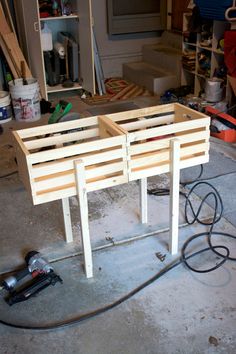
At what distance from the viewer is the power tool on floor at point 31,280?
184cm

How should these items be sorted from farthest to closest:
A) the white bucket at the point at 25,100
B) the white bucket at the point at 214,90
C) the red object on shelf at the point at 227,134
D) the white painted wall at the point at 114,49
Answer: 1. the white painted wall at the point at 114,49
2. the white bucket at the point at 25,100
3. the white bucket at the point at 214,90
4. the red object on shelf at the point at 227,134

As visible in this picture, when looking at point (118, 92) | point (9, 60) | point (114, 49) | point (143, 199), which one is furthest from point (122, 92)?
point (143, 199)

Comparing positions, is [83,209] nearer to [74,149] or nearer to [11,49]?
[74,149]

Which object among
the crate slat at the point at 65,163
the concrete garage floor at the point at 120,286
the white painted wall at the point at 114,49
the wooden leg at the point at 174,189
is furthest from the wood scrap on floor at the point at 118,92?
the crate slat at the point at 65,163

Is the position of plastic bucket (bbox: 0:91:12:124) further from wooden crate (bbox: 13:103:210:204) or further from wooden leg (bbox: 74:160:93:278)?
wooden leg (bbox: 74:160:93:278)

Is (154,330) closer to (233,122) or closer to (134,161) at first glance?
(134,161)

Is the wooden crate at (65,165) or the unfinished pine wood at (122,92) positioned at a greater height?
the wooden crate at (65,165)

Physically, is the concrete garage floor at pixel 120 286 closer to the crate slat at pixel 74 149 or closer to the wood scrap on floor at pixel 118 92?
the crate slat at pixel 74 149

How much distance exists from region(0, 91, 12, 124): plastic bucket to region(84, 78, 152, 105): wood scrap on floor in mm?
970

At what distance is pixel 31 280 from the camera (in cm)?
196

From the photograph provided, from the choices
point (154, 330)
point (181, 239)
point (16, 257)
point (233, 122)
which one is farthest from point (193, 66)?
point (154, 330)

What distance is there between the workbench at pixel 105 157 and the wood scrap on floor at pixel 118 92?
2.76 m

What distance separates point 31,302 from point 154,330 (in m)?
0.57

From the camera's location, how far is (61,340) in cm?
162
